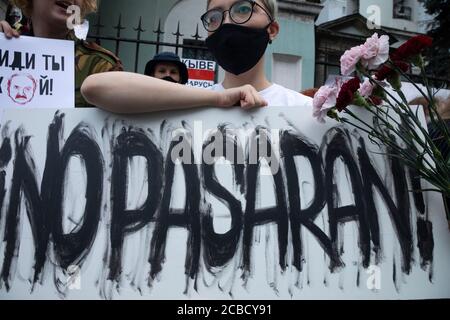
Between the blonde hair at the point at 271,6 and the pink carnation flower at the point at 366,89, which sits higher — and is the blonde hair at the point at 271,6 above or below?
above


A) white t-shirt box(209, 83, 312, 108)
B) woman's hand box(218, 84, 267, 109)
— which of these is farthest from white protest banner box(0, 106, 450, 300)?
white t-shirt box(209, 83, 312, 108)

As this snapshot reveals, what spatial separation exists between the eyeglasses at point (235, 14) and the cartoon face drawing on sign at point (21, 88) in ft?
2.17

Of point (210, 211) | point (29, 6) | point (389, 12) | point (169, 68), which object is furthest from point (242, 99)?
point (389, 12)

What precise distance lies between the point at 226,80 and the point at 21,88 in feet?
2.40

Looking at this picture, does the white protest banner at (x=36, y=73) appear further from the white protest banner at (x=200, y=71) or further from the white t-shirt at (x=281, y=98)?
the white protest banner at (x=200, y=71)

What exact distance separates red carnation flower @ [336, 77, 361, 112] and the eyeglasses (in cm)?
53

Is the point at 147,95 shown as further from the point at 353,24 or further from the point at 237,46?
the point at 353,24

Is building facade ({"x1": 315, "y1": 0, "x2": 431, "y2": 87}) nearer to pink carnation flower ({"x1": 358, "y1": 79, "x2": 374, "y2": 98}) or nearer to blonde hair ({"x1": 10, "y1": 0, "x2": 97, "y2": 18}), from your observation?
blonde hair ({"x1": 10, "y1": 0, "x2": 97, "y2": 18})

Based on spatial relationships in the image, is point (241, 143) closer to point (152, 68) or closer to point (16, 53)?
point (16, 53)

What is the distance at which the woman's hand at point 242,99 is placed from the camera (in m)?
1.30

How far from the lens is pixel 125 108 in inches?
50.6

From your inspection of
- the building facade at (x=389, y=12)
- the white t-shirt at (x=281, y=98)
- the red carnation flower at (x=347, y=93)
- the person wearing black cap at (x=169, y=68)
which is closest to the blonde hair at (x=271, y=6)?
the white t-shirt at (x=281, y=98)

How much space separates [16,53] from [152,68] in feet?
5.65

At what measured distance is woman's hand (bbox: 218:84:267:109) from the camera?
1305mm
